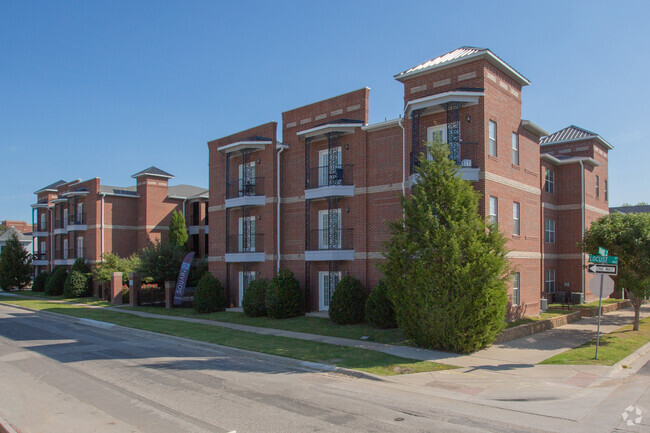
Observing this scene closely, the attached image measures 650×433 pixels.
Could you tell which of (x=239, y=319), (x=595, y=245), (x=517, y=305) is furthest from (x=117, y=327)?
(x=595, y=245)

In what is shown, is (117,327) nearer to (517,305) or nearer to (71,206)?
(517,305)

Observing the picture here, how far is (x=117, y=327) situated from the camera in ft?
76.8

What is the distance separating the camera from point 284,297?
24188 mm

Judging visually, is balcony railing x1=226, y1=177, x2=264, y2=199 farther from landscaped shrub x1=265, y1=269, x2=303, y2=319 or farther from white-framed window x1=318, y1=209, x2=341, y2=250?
landscaped shrub x1=265, y1=269, x2=303, y2=319

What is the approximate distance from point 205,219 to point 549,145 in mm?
28323

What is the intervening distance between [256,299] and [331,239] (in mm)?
4834

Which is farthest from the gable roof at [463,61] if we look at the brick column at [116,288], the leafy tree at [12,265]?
A: the leafy tree at [12,265]

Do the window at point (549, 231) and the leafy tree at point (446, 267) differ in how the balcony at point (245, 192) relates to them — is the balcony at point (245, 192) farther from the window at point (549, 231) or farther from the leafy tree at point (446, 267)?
the window at point (549, 231)

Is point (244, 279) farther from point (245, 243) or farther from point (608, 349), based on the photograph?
point (608, 349)

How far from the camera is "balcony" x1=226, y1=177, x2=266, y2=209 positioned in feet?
89.1

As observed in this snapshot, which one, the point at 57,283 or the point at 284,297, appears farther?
the point at 57,283

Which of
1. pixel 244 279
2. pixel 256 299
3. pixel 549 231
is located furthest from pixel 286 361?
pixel 549 231

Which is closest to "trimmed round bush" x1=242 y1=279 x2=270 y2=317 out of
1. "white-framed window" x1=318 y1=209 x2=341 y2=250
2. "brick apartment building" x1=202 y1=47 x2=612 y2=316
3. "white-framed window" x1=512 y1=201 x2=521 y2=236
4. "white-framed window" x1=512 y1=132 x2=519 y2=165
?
"brick apartment building" x1=202 y1=47 x2=612 y2=316

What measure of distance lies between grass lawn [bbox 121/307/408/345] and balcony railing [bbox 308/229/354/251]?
351 centimetres
